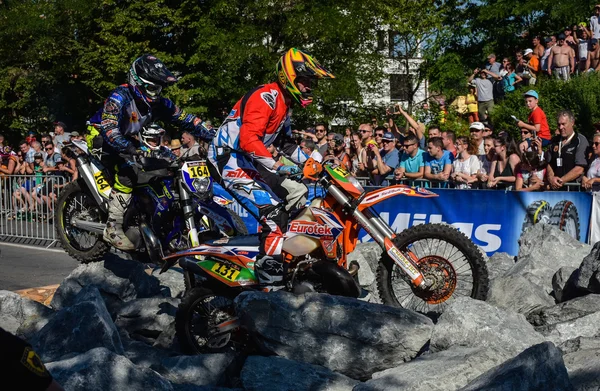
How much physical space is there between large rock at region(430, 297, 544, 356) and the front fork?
3.13ft

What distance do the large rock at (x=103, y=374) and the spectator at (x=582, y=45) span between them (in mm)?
14830

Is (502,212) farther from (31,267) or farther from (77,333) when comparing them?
(31,267)

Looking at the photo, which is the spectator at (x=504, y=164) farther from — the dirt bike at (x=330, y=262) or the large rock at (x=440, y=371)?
the large rock at (x=440, y=371)

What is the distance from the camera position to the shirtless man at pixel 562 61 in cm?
1742

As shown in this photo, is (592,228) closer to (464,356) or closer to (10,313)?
(464,356)

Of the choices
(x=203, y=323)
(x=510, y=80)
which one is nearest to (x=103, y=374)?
(x=203, y=323)

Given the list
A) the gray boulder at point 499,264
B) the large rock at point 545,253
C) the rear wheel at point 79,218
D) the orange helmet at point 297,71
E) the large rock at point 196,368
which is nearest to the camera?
the large rock at point 196,368

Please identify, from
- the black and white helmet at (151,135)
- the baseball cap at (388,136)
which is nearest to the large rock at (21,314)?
the black and white helmet at (151,135)

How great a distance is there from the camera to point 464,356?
510cm

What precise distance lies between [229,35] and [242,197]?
16.2 metres

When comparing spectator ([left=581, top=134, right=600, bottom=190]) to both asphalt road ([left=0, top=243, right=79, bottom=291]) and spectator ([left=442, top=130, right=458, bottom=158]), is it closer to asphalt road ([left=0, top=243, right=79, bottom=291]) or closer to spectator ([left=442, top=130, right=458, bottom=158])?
spectator ([left=442, top=130, right=458, bottom=158])

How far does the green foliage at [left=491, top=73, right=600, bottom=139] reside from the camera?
51.9 ft

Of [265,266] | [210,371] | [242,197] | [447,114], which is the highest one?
[447,114]

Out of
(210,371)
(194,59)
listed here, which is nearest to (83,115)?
(194,59)
